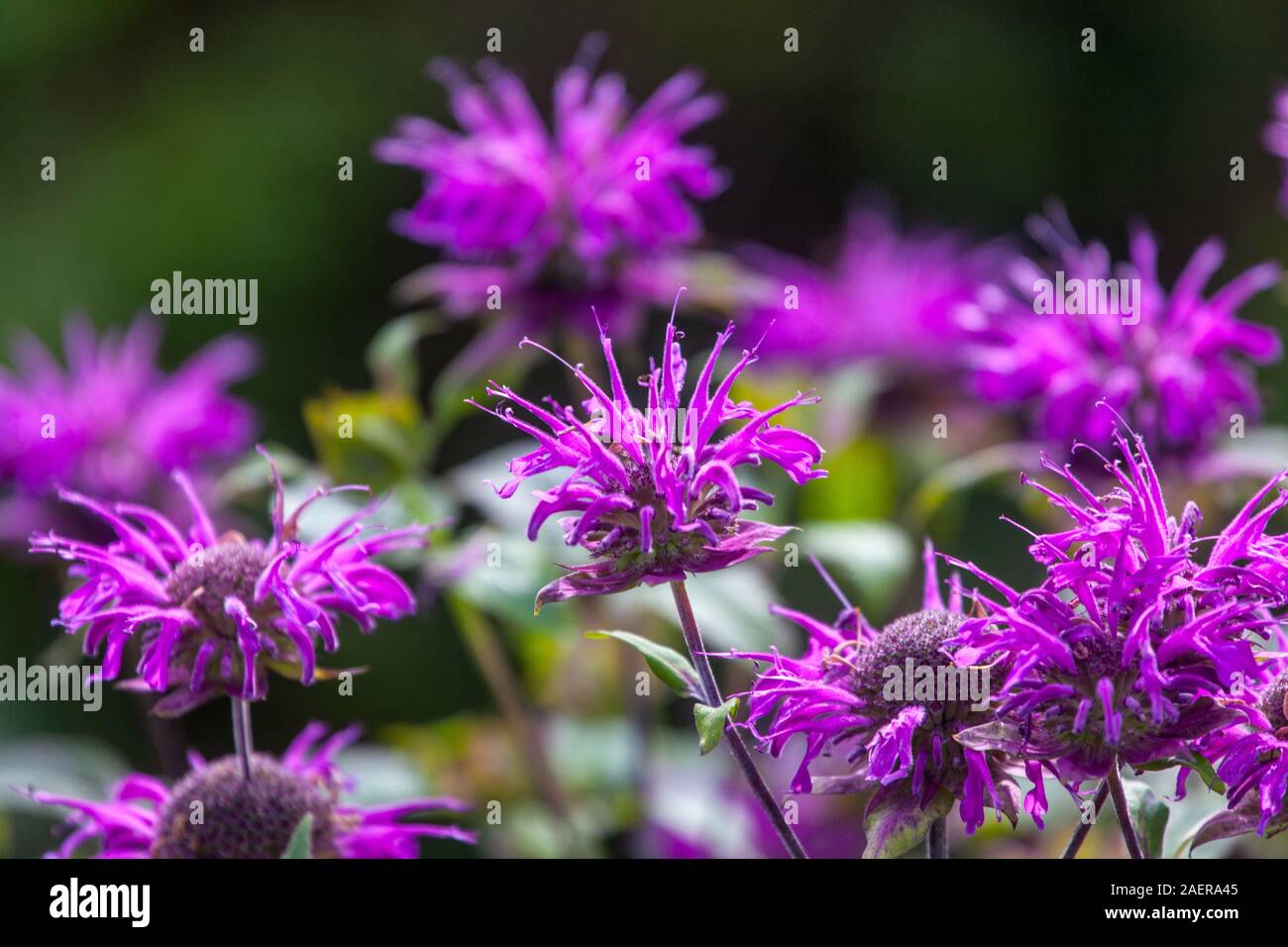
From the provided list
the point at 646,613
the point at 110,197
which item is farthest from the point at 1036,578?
the point at 110,197

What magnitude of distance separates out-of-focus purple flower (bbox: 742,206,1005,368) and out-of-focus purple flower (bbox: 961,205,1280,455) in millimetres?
325

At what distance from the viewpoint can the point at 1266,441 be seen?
47.6 inches

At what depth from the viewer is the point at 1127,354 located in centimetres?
107

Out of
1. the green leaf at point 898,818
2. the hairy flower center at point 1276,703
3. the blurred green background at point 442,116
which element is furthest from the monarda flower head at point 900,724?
the blurred green background at point 442,116

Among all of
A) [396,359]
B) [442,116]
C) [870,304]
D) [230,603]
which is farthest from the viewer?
[442,116]

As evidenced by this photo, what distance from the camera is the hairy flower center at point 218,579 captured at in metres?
0.80

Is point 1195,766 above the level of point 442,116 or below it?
below

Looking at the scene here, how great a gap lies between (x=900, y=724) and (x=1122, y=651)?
0.11 m

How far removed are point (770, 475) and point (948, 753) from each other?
0.53 metres

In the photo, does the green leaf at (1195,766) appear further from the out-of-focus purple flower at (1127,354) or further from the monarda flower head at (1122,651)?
the out-of-focus purple flower at (1127,354)

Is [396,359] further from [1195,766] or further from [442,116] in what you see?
[442,116]

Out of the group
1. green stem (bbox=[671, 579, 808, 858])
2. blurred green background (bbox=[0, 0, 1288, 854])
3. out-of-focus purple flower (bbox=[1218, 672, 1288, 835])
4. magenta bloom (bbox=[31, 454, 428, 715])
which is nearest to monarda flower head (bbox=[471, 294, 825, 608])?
green stem (bbox=[671, 579, 808, 858])

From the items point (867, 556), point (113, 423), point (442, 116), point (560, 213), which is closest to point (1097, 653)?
point (867, 556)

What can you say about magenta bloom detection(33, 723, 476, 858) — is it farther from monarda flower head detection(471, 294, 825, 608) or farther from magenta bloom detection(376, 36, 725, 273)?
magenta bloom detection(376, 36, 725, 273)
